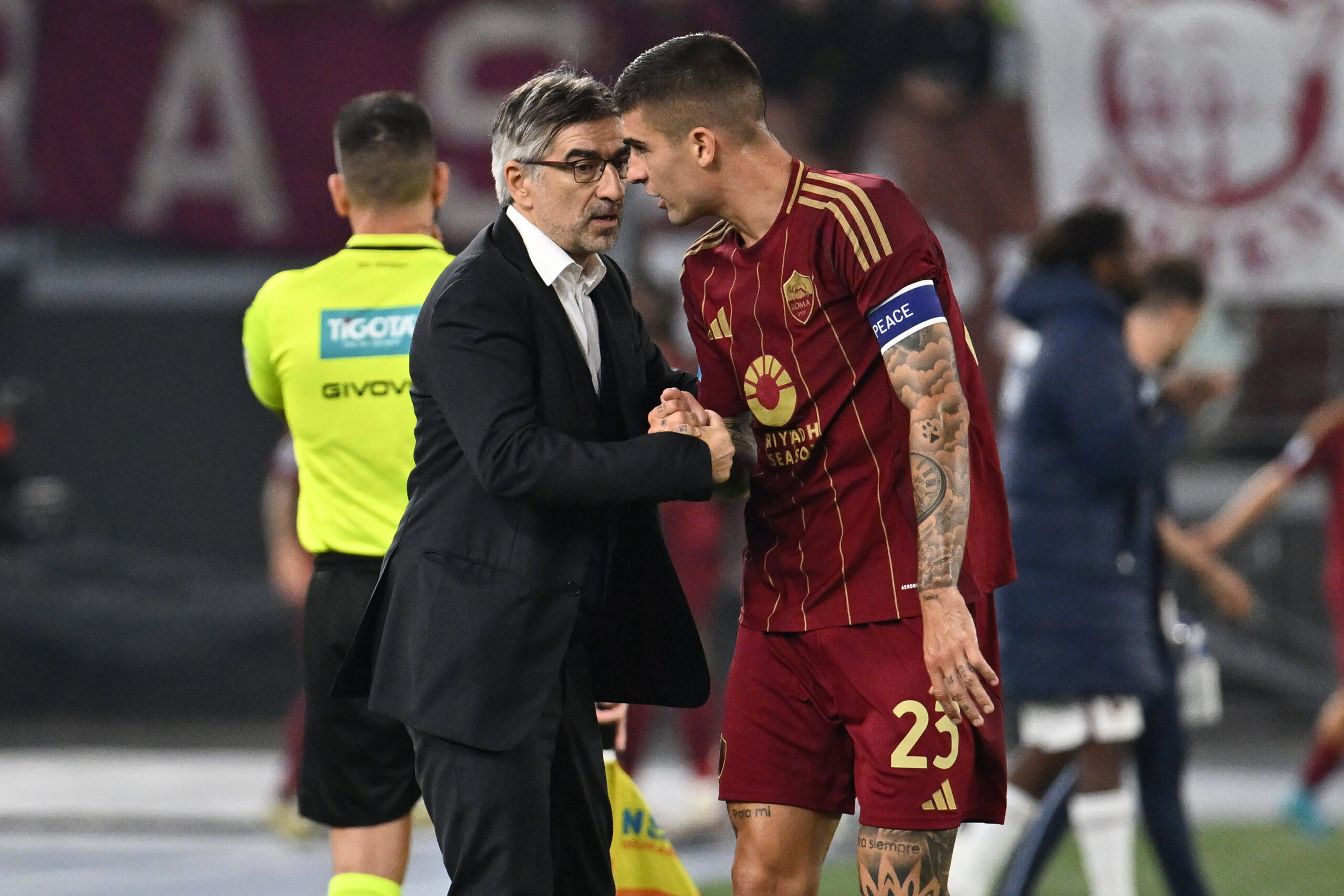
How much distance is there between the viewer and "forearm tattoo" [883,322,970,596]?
348 centimetres

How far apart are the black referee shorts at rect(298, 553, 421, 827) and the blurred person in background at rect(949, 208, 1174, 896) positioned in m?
1.87

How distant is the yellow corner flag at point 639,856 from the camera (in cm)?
410

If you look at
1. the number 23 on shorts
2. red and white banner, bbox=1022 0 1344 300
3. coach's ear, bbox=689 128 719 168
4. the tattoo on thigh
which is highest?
red and white banner, bbox=1022 0 1344 300

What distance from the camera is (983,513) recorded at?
3.66 metres

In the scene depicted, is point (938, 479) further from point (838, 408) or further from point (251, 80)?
point (251, 80)

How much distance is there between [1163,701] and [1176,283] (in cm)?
132

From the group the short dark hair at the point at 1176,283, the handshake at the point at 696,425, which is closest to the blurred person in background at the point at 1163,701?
the short dark hair at the point at 1176,283

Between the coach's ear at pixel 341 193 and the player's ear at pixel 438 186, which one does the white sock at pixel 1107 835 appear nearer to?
the player's ear at pixel 438 186

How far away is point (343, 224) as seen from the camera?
11.0 meters

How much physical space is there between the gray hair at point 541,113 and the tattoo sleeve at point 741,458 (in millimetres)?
651

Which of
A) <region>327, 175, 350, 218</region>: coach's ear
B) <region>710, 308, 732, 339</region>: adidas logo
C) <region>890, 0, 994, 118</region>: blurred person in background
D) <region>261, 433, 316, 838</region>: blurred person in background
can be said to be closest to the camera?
<region>710, 308, 732, 339</region>: adidas logo

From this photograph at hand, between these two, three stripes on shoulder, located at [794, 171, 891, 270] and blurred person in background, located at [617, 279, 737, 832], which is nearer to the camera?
three stripes on shoulder, located at [794, 171, 891, 270]

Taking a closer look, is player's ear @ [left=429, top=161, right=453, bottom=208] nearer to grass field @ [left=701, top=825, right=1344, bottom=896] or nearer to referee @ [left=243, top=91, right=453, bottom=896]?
referee @ [left=243, top=91, right=453, bottom=896]

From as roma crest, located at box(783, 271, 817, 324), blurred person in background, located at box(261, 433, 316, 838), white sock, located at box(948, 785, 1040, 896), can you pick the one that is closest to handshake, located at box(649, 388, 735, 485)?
as roma crest, located at box(783, 271, 817, 324)
